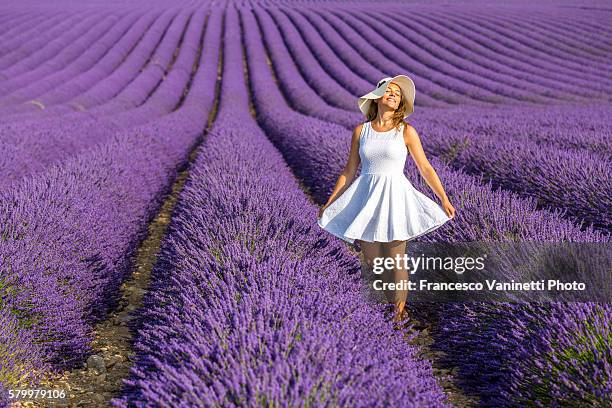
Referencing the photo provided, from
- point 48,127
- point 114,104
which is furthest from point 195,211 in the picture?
point 114,104

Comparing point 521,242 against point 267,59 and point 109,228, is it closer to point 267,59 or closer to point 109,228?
point 109,228

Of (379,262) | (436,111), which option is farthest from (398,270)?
(436,111)

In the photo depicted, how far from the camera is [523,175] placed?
15.5ft

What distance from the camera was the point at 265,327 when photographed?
73.3 inches

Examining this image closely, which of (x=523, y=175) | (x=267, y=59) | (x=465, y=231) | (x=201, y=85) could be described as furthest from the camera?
(x=267, y=59)

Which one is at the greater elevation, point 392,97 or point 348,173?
point 392,97

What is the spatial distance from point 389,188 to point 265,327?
1.09m

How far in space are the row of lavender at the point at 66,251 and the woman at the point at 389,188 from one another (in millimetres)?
1428

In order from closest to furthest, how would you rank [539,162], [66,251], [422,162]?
[422,162]
[66,251]
[539,162]

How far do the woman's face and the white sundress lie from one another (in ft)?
0.42

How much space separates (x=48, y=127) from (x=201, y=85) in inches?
385

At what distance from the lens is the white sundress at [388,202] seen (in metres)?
2.60

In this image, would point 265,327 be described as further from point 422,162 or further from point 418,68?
point 418,68

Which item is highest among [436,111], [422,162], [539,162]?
[436,111]
